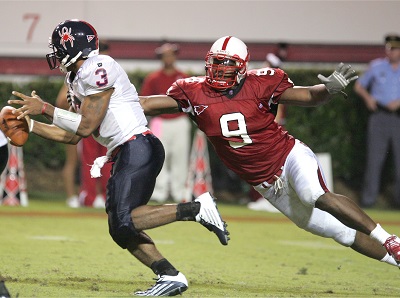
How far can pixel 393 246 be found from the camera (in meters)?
5.46

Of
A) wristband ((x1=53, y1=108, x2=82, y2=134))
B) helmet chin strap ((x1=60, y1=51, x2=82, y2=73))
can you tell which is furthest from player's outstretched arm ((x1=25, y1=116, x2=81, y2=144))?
helmet chin strap ((x1=60, y1=51, x2=82, y2=73))

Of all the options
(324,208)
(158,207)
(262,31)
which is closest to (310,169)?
(324,208)

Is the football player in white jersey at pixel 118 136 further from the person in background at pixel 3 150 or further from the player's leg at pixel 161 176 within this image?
the player's leg at pixel 161 176

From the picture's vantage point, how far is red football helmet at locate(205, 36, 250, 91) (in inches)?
226

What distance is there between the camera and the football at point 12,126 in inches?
212

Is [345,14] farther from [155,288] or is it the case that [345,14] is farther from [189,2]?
[155,288]

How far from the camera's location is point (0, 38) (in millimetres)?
13156

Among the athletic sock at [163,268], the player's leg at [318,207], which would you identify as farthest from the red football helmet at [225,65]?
the athletic sock at [163,268]

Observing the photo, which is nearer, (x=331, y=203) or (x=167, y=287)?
(x=167, y=287)

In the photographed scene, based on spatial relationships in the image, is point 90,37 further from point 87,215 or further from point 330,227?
point 87,215

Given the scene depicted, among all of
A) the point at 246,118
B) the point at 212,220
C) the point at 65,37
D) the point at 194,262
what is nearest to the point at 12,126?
the point at 65,37

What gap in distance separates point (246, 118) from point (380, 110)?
6.28 m

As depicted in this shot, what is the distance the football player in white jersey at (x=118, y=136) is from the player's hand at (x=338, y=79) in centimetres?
103

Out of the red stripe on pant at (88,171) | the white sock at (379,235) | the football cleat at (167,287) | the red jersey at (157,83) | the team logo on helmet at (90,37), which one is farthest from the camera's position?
the red jersey at (157,83)
